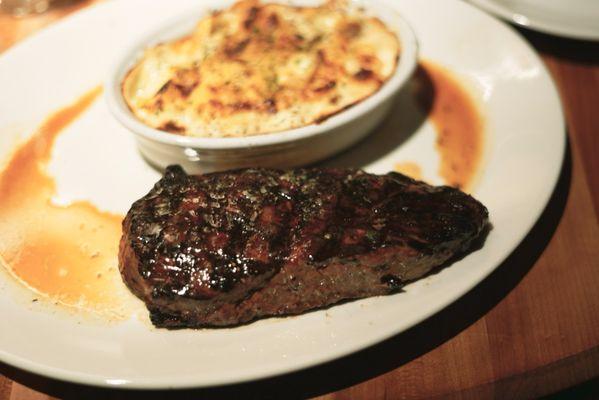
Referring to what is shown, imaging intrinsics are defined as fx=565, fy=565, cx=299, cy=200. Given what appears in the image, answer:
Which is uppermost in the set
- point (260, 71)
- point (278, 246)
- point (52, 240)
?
point (260, 71)

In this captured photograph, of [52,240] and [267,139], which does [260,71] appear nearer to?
[267,139]

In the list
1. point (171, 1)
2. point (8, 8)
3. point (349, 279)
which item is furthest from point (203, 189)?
point (8, 8)

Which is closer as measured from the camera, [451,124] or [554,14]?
[451,124]

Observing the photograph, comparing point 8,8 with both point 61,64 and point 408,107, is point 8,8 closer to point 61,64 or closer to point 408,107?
point 61,64

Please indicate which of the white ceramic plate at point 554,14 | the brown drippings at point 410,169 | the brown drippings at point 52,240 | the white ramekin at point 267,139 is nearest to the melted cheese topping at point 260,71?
the white ramekin at point 267,139

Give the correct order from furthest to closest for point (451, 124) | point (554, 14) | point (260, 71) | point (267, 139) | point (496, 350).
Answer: point (554, 14) < point (451, 124) < point (260, 71) < point (267, 139) < point (496, 350)

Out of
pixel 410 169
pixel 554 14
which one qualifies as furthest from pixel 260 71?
pixel 554 14

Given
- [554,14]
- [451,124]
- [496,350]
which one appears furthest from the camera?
[554,14]
